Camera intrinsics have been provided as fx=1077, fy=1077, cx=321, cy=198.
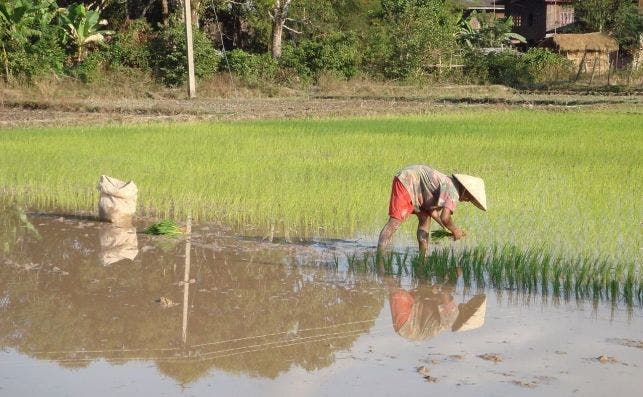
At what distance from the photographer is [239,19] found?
28.0 metres

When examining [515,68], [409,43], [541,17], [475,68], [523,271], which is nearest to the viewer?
[523,271]

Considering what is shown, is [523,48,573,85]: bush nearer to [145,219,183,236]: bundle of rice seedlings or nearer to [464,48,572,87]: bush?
[464,48,572,87]: bush

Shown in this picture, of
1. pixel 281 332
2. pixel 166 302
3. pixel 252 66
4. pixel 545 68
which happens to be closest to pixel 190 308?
pixel 166 302

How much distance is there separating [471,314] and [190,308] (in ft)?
4.47

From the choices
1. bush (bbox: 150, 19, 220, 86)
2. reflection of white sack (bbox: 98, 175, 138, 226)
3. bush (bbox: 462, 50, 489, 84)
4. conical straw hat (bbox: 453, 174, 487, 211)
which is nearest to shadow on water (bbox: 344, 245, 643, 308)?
conical straw hat (bbox: 453, 174, 487, 211)

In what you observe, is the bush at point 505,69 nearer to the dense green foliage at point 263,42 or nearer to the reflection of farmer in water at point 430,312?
the dense green foliage at point 263,42

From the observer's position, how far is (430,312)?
5.28 m

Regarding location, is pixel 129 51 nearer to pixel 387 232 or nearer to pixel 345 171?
pixel 345 171

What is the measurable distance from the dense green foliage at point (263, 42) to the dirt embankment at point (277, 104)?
5.76 feet

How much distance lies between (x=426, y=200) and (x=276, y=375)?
2.00 meters

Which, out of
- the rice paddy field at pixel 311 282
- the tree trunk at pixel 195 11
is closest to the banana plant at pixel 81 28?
the tree trunk at pixel 195 11

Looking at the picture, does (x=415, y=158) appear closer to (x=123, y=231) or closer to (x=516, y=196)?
(x=516, y=196)

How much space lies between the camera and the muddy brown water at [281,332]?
4117 millimetres

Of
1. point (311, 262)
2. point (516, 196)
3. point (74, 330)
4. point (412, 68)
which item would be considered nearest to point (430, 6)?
point (412, 68)
